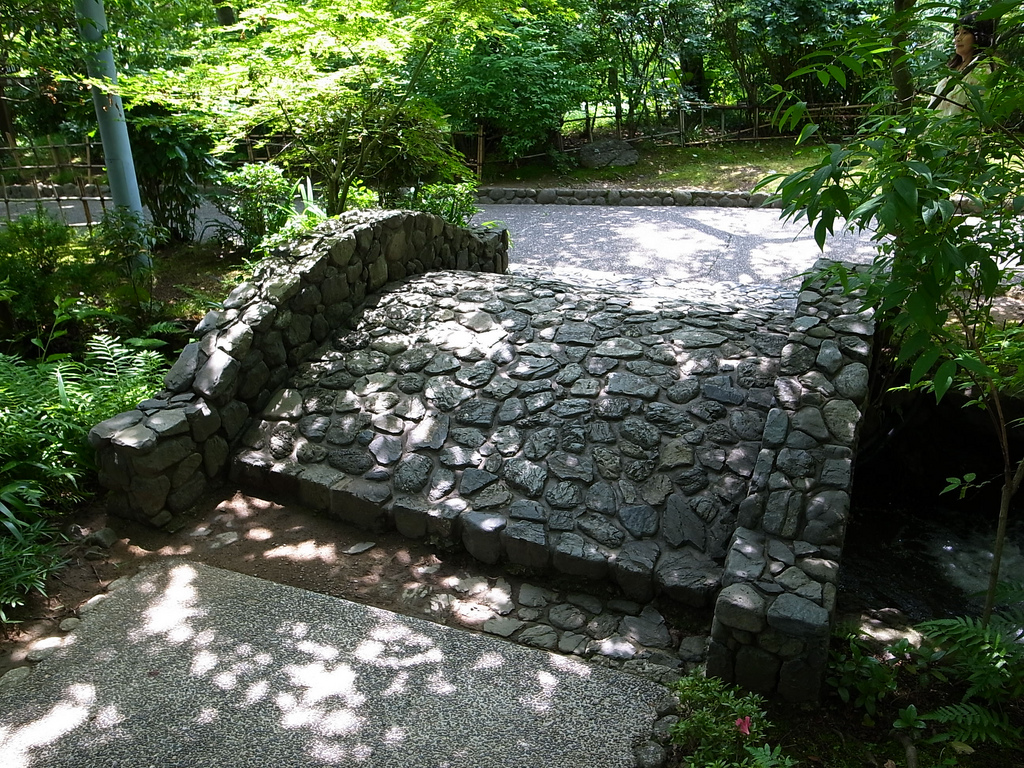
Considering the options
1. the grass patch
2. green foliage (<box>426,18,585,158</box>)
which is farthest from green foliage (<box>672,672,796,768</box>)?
green foliage (<box>426,18,585,158</box>)

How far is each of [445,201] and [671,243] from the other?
3.44 metres

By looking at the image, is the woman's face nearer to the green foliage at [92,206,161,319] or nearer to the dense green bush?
the dense green bush

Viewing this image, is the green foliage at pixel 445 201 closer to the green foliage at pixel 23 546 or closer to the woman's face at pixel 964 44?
the woman's face at pixel 964 44

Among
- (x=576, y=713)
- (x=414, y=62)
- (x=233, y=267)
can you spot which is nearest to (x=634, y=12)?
(x=414, y=62)

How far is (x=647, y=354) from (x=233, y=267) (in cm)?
561

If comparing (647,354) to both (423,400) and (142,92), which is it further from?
(142,92)

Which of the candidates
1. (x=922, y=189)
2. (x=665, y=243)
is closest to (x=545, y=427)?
(x=922, y=189)

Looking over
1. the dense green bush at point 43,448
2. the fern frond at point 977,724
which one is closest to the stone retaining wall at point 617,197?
the dense green bush at point 43,448

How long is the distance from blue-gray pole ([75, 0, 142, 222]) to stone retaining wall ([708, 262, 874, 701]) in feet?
20.0

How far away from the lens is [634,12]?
14.5m

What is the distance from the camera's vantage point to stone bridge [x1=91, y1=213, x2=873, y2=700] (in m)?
3.44

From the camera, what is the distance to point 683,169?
13594 mm

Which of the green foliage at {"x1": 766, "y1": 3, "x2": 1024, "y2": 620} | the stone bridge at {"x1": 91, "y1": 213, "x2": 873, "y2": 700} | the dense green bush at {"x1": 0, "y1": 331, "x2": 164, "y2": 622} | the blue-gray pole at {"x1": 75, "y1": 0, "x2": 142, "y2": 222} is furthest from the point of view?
the blue-gray pole at {"x1": 75, "y1": 0, "x2": 142, "y2": 222}

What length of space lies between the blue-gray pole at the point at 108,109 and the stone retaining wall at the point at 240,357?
2893 mm
